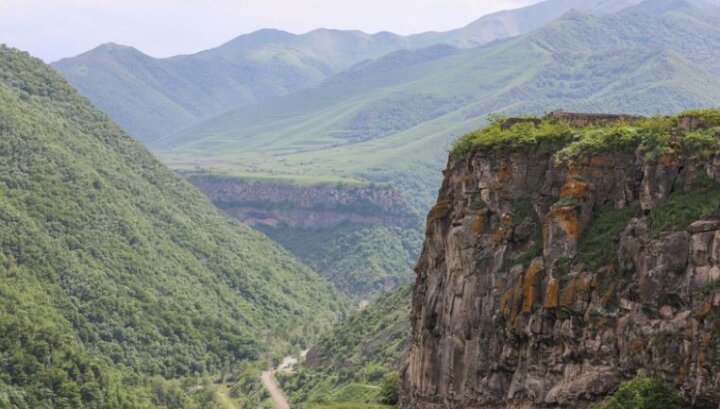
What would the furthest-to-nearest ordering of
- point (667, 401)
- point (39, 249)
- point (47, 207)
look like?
point (47, 207), point (39, 249), point (667, 401)

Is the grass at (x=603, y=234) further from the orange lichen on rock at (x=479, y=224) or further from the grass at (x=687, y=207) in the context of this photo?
the orange lichen on rock at (x=479, y=224)

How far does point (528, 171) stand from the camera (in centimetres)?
4775

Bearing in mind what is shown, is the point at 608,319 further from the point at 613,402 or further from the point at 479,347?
the point at 479,347

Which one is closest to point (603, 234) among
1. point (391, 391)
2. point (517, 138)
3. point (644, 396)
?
point (517, 138)

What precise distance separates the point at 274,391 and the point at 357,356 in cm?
1754

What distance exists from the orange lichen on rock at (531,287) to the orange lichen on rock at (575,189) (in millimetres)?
2591

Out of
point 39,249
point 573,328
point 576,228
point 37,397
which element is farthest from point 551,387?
point 39,249

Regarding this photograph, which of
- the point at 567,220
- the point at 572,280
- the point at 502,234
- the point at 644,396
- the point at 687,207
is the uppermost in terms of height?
the point at 687,207

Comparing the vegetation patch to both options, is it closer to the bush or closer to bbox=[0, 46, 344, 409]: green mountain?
the bush

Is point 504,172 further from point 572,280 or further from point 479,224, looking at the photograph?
point 572,280

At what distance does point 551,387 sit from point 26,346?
99.3 metres

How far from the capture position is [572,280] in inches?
1708

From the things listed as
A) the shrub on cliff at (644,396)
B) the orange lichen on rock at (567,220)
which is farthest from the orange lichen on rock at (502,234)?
the shrub on cliff at (644,396)

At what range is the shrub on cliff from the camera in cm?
3853
